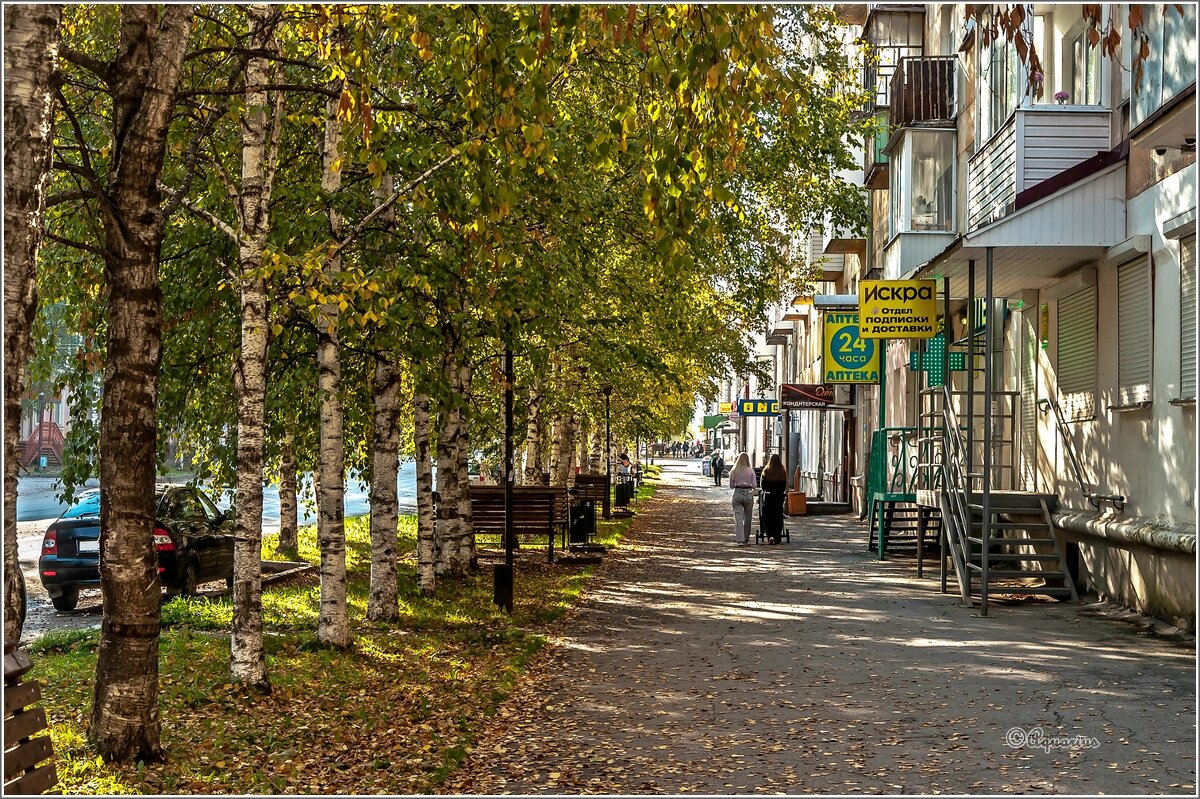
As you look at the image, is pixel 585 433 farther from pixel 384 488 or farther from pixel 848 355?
pixel 384 488

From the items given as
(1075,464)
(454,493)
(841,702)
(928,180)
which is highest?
(928,180)

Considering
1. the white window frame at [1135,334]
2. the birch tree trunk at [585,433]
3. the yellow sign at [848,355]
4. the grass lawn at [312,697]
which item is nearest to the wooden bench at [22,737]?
the grass lawn at [312,697]

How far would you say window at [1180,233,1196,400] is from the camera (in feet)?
42.0

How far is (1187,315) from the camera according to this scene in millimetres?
12977

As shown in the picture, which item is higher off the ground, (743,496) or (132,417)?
(132,417)

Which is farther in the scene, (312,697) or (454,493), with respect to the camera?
(454,493)

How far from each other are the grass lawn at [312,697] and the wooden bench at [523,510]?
3.75m

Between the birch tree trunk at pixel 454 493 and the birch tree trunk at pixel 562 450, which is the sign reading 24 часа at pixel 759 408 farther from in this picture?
the birch tree trunk at pixel 454 493

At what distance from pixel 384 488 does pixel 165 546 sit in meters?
4.59

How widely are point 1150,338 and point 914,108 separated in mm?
11486

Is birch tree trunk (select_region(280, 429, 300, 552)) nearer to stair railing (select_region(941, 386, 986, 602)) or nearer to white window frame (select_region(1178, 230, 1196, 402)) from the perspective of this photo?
stair railing (select_region(941, 386, 986, 602))

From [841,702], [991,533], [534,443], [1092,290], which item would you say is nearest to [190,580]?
[841,702]

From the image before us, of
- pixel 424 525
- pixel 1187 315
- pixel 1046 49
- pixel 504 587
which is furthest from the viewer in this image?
pixel 1046 49

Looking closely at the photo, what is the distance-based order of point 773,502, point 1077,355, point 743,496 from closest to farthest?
point 1077,355, point 743,496, point 773,502
